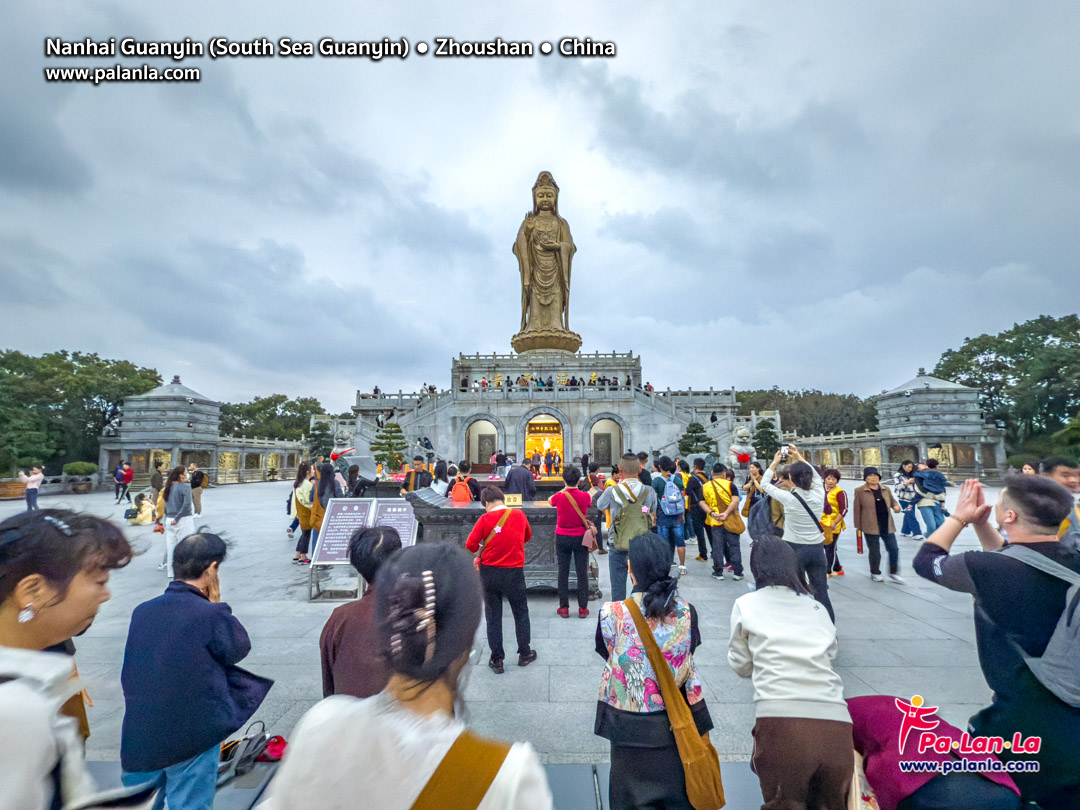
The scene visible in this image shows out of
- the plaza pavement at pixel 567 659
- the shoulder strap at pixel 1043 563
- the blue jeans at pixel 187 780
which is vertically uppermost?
the shoulder strap at pixel 1043 563

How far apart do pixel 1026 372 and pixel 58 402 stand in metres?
55.5

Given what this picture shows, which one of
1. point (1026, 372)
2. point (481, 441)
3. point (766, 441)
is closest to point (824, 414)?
point (1026, 372)

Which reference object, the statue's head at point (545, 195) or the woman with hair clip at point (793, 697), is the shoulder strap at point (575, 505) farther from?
the statue's head at point (545, 195)

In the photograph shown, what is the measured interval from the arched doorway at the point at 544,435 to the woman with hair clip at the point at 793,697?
24.3m

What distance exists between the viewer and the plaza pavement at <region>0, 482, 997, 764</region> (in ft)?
11.4

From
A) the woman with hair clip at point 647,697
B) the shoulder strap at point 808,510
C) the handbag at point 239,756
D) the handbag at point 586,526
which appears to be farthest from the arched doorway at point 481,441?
the woman with hair clip at point 647,697

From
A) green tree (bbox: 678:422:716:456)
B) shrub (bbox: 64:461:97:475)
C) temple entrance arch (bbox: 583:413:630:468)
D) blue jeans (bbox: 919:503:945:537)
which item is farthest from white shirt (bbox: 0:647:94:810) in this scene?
shrub (bbox: 64:461:97:475)

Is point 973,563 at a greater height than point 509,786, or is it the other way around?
point 973,563

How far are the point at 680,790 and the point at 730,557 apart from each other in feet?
19.1

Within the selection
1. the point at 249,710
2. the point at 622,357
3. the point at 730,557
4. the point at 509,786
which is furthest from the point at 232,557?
the point at 622,357

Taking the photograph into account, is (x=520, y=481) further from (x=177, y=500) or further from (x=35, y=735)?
(x=35, y=735)

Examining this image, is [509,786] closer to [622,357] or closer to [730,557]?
[730,557]

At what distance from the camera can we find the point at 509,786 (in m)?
1.00

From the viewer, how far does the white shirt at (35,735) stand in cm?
111
